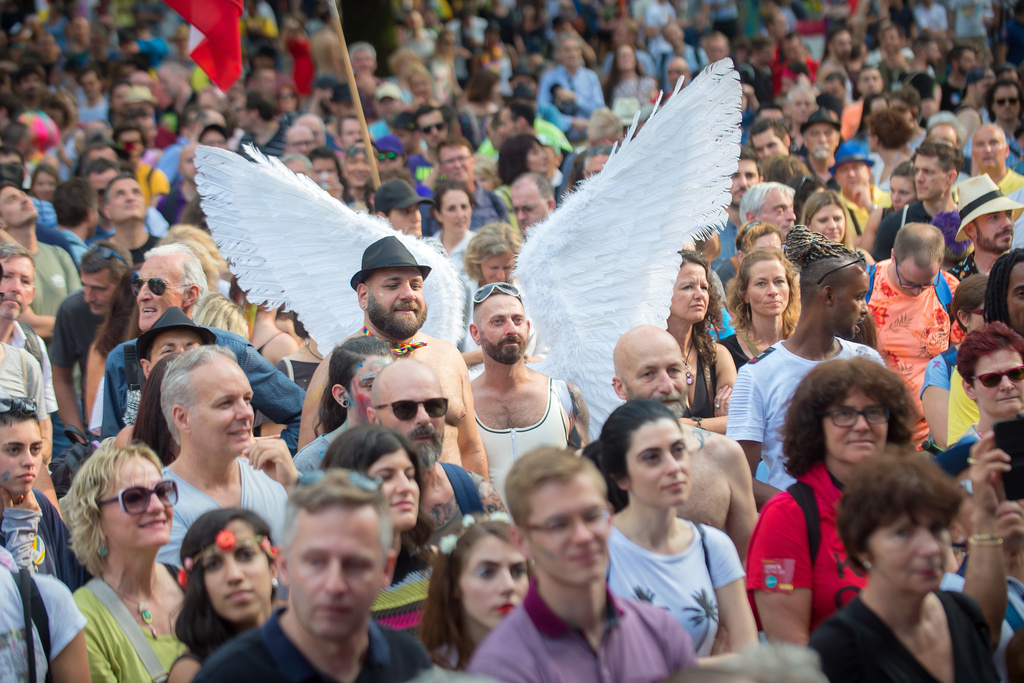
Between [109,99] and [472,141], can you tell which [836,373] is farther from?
[109,99]

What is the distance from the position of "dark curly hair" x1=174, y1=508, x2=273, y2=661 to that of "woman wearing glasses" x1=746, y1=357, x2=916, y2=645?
1.59 metres

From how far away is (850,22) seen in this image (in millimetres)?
13719

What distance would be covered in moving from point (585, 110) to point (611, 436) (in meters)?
9.42

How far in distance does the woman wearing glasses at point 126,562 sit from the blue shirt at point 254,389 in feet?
4.68

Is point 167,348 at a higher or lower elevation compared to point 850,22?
lower

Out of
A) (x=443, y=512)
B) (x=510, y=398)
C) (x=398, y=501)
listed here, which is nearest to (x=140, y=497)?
(x=398, y=501)

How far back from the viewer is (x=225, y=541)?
3102 millimetres

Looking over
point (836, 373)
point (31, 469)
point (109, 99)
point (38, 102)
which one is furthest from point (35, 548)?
point (109, 99)

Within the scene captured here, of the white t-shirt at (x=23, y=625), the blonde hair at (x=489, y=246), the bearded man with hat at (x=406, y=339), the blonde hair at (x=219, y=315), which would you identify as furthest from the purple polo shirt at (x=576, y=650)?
the blonde hair at (x=489, y=246)

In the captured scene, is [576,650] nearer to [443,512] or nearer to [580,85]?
[443,512]

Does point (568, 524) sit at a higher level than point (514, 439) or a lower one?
lower

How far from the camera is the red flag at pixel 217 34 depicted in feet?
24.0

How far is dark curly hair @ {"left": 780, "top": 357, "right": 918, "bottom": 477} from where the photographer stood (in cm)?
336

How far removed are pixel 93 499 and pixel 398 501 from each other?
113cm
